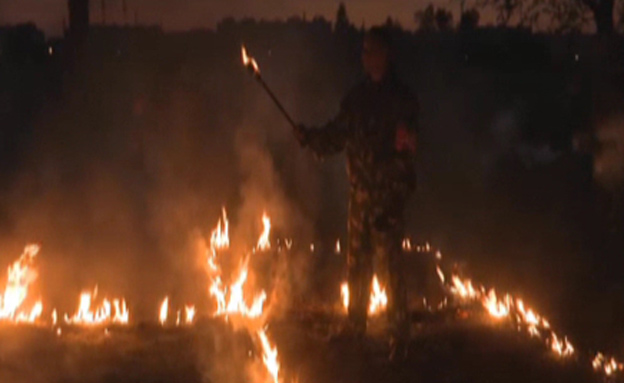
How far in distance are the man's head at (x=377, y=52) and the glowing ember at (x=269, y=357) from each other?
2.21 m

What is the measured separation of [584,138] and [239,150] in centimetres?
632

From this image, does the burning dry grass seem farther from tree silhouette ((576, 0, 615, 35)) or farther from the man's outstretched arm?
tree silhouette ((576, 0, 615, 35))

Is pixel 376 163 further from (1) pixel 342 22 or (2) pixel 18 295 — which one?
(1) pixel 342 22

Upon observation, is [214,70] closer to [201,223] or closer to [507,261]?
[201,223]

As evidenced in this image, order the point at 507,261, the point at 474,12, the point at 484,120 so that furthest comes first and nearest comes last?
the point at 474,12 → the point at 484,120 → the point at 507,261

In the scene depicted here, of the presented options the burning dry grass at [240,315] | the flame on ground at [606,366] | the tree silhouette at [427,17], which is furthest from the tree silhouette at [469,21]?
the flame on ground at [606,366]

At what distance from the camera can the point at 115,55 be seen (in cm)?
1928

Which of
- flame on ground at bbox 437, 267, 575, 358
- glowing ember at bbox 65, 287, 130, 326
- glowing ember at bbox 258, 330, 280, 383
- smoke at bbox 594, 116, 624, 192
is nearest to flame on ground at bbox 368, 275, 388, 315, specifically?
flame on ground at bbox 437, 267, 575, 358

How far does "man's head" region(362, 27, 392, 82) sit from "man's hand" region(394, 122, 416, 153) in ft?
1.36

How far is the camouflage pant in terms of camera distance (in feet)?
28.4

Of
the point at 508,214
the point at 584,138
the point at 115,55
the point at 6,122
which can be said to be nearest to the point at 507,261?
the point at 508,214

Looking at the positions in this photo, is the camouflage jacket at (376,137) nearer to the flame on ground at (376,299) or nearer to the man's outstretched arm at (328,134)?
the man's outstretched arm at (328,134)

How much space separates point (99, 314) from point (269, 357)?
2.12 metres

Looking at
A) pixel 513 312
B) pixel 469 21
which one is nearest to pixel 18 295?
pixel 513 312
